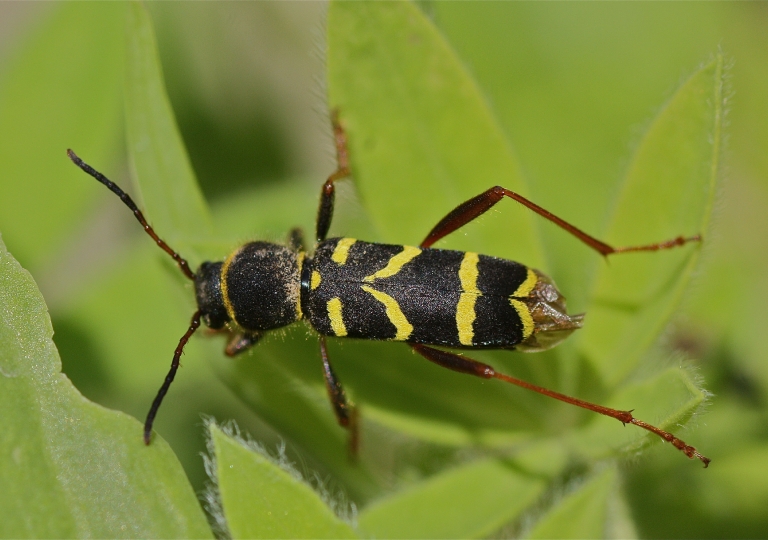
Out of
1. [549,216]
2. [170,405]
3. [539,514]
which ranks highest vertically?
[549,216]

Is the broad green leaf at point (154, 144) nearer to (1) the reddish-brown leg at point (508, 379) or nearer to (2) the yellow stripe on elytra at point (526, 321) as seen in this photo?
(1) the reddish-brown leg at point (508, 379)

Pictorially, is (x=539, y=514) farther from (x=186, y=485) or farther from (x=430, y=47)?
(x=430, y=47)

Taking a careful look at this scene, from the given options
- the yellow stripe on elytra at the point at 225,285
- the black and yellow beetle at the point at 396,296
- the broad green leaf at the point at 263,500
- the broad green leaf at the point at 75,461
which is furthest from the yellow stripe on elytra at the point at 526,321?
the broad green leaf at the point at 75,461

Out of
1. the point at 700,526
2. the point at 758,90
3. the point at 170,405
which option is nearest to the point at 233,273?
the point at 170,405

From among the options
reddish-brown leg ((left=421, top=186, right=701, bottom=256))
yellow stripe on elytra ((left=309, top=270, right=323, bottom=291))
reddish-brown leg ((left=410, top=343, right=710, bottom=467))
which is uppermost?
reddish-brown leg ((left=421, top=186, right=701, bottom=256))

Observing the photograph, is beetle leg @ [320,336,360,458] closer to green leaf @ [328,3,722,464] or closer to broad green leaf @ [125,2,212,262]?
green leaf @ [328,3,722,464]

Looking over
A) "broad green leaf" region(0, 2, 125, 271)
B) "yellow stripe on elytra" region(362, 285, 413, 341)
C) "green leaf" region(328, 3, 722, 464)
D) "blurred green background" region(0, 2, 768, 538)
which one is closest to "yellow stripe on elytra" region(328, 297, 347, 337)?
"green leaf" region(328, 3, 722, 464)
